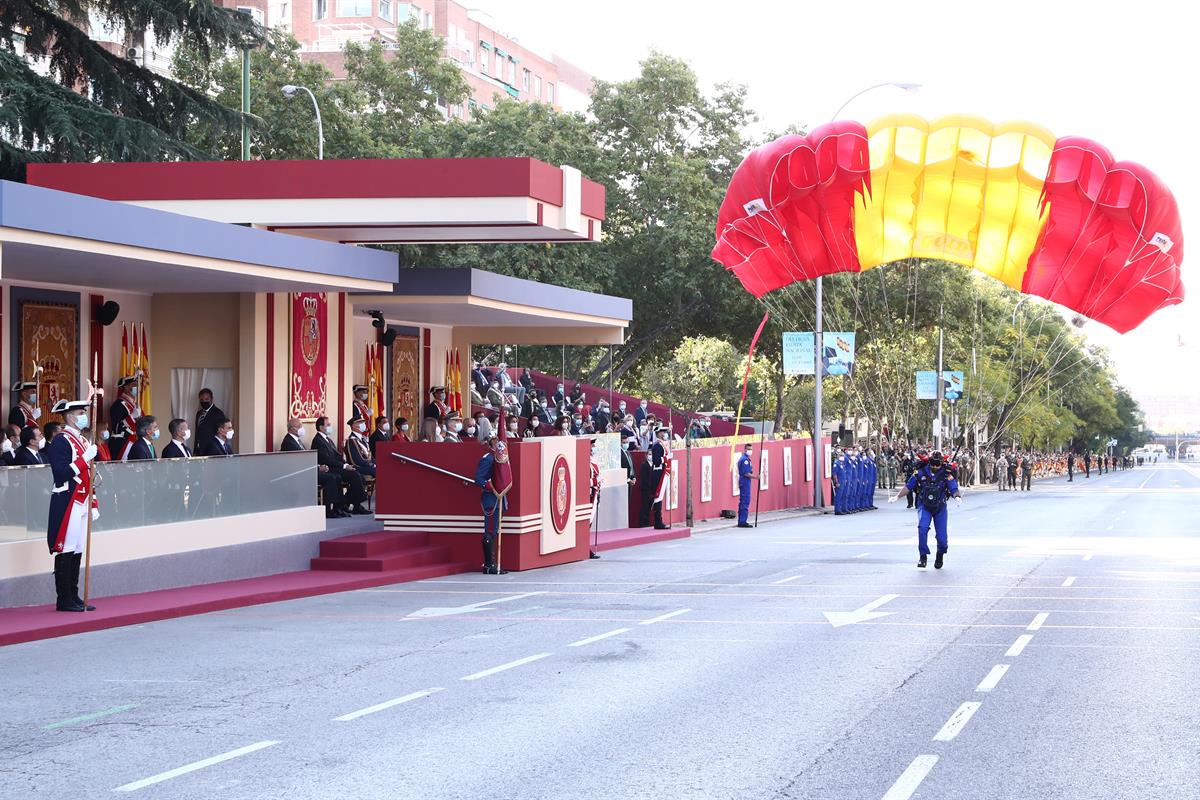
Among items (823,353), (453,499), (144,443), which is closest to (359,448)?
(453,499)

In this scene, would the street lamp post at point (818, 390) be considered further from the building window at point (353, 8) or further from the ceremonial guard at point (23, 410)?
the building window at point (353, 8)

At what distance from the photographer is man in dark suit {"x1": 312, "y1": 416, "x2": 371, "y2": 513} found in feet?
75.4

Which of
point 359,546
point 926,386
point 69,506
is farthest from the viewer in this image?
point 926,386

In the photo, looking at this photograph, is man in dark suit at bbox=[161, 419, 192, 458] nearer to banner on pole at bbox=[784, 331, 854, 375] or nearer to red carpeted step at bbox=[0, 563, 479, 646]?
red carpeted step at bbox=[0, 563, 479, 646]

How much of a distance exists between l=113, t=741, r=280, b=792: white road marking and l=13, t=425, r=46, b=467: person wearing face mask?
27.8ft

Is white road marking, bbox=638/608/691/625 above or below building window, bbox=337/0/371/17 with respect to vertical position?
below

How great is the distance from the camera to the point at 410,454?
2217 centimetres

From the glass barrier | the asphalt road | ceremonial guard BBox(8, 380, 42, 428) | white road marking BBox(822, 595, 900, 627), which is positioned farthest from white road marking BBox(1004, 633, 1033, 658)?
ceremonial guard BBox(8, 380, 42, 428)

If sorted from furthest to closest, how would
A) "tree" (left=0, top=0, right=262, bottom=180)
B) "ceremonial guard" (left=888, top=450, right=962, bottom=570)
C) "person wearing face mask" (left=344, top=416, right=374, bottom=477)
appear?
"tree" (left=0, top=0, right=262, bottom=180) < "person wearing face mask" (left=344, top=416, right=374, bottom=477) < "ceremonial guard" (left=888, top=450, right=962, bottom=570)

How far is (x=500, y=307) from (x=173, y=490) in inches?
398

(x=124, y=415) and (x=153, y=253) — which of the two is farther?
(x=124, y=415)

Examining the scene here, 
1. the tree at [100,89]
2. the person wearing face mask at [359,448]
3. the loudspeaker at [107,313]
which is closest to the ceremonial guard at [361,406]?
the person wearing face mask at [359,448]

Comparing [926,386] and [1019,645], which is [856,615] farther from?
[926,386]

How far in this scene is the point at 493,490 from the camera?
70.5ft
